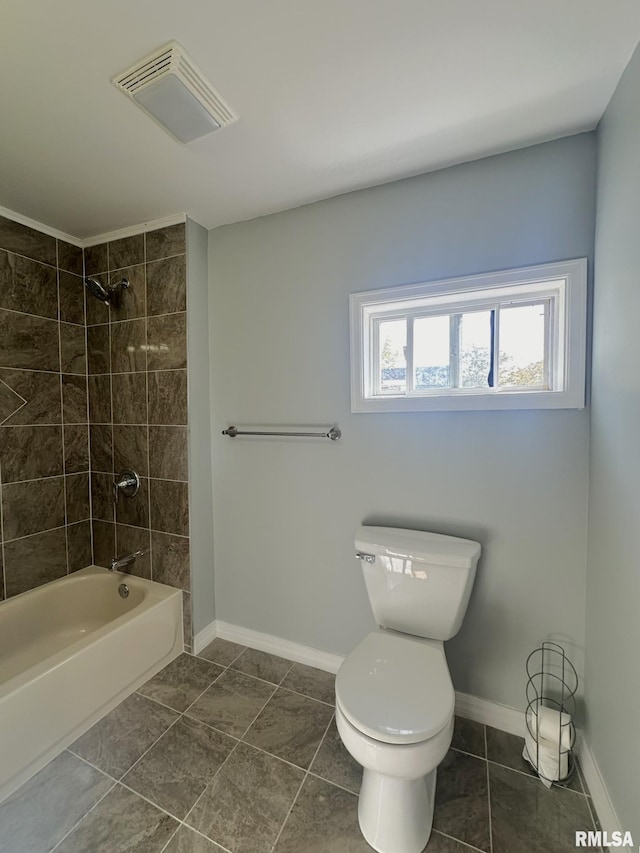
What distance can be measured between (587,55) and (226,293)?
5.20ft

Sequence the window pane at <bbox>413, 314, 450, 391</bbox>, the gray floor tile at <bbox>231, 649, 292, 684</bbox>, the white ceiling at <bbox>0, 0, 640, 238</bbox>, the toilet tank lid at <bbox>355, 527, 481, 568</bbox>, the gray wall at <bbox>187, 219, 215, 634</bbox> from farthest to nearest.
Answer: the gray wall at <bbox>187, 219, 215, 634</bbox> → the gray floor tile at <bbox>231, 649, 292, 684</bbox> → the window pane at <bbox>413, 314, 450, 391</bbox> → the toilet tank lid at <bbox>355, 527, 481, 568</bbox> → the white ceiling at <bbox>0, 0, 640, 238</bbox>

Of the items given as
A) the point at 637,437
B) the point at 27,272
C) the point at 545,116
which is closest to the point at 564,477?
the point at 637,437

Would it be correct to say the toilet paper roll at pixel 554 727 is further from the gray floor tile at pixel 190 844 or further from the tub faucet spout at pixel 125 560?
the tub faucet spout at pixel 125 560

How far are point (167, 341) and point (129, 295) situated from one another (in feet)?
1.29

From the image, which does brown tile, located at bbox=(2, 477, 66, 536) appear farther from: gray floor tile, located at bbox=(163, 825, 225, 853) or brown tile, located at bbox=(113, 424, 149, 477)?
gray floor tile, located at bbox=(163, 825, 225, 853)

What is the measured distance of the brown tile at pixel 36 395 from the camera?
6.09ft

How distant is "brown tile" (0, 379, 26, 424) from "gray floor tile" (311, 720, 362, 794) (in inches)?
83.9

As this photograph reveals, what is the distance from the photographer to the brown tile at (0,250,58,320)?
1.80 m

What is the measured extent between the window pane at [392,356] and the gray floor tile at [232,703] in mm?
1531

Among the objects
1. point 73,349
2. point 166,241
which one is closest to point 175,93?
point 166,241

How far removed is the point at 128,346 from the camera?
2012 millimetres

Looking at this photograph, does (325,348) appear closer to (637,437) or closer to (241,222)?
(241,222)

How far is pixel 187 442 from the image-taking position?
1867 mm

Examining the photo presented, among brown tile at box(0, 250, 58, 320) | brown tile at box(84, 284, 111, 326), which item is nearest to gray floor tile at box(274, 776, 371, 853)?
brown tile at box(84, 284, 111, 326)
